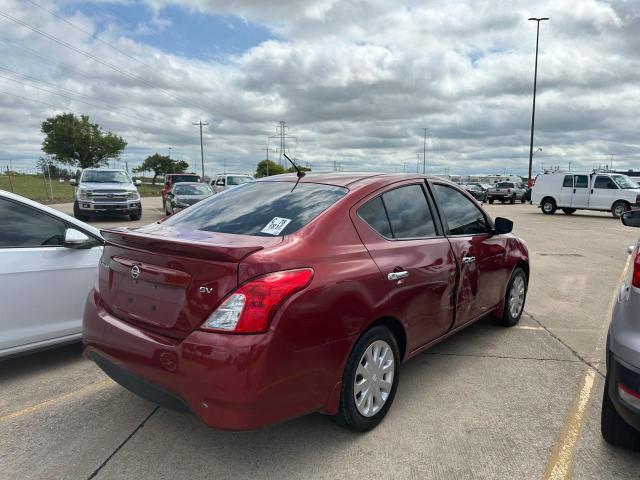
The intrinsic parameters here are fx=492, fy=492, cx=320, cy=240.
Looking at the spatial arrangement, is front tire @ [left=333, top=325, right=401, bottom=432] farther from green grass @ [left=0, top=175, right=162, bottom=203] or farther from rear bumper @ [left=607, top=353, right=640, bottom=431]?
green grass @ [left=0, top=175, right=162, bottom=203]

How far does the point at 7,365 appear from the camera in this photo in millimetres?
4141

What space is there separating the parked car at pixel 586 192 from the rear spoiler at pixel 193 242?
21.6 metres

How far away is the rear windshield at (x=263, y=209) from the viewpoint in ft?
9.82

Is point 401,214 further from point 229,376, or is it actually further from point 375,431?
point 229,376

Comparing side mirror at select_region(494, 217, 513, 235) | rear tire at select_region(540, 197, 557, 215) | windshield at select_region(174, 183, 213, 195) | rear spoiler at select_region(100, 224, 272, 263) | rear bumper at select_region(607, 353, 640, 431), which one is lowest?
rear tire at select_region(540, 197, 557, 215)

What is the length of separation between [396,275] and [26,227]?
9.82 feet

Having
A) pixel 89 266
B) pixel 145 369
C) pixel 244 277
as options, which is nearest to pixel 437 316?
pixel 244 277

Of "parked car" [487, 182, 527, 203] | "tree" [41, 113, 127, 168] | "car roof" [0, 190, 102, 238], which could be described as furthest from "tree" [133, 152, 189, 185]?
"car roof" [0, 190, 102, 238]

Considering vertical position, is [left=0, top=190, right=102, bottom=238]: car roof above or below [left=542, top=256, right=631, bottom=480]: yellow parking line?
above

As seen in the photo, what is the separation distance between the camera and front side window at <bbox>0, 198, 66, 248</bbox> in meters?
3.85

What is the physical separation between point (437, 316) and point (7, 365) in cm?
357

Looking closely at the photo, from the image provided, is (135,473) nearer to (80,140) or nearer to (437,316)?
(437,316)

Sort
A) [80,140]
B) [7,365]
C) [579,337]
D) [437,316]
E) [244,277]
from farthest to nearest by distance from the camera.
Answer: [80,140]
[579,337]
[7,365]
[437,316]
[244,277]

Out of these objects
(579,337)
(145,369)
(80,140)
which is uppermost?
(80,140)
